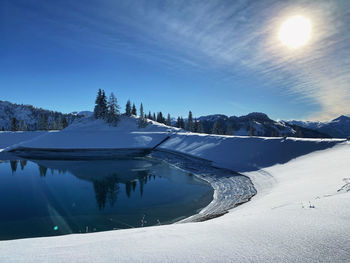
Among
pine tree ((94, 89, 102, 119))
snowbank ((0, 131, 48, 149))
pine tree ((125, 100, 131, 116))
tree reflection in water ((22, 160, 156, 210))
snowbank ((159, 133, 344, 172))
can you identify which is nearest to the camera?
tree reflection in water ((22, 160, 156, 210))

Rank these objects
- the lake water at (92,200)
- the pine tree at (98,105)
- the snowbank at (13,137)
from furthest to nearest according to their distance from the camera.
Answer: the pine tree at (98,105) < the snowbank at (13,137) < the lake water at (92,200)

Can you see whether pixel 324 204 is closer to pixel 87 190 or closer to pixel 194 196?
pixel 194 196

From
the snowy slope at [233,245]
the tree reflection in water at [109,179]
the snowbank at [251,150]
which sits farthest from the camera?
the snowbank at [251,150]

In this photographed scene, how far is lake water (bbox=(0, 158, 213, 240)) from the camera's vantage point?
39.8 feet

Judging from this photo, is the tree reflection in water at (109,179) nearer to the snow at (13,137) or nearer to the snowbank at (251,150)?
the snowbank at (251,150)

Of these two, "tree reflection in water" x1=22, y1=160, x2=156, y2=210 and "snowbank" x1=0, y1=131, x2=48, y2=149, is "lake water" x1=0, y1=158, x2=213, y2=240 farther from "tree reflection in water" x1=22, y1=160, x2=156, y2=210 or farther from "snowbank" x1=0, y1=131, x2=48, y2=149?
"snowbank" x1=0, y1=131, x2=48, y2=149

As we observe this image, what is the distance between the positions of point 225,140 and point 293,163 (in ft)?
47.5

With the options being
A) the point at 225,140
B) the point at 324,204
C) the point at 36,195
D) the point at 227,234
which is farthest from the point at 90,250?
the point at 225,140

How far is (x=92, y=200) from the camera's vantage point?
16.7 metres

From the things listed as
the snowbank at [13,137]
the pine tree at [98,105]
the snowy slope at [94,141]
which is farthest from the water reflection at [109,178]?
the pine tree at [98,105]

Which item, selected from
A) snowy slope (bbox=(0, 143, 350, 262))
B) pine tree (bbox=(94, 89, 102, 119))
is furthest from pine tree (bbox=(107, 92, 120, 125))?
snowy slope (bbox=(0, 143, 350, 262))

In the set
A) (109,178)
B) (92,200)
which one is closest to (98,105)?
(109,178)

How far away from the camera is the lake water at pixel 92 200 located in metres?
12.1

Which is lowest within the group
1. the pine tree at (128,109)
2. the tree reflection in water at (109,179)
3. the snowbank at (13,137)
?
the tree reflection in water at (109,179)
